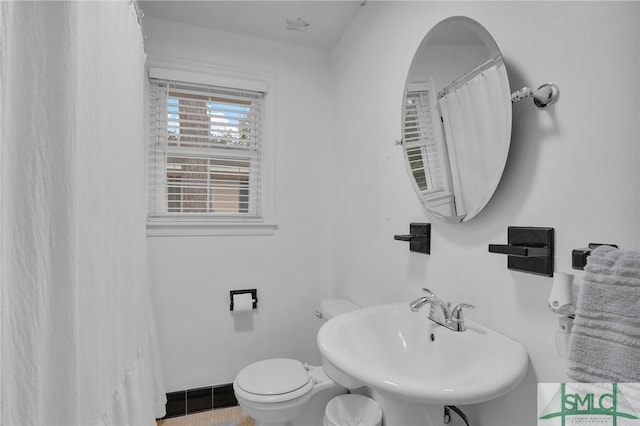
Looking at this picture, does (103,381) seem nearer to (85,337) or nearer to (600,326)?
(85,337)

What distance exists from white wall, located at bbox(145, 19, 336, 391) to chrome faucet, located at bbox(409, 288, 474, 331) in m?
1.26

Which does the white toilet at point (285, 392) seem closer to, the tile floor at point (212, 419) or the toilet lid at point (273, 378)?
the toilet lid at point (273, 378)

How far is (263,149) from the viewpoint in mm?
2178

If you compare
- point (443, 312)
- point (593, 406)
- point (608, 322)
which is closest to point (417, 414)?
point (443, 312)

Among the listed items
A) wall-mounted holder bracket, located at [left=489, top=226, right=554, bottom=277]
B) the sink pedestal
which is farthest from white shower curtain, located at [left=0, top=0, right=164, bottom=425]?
wall-mounted holder bracket, located at [left=489, top=226, right=554, bottom=277]

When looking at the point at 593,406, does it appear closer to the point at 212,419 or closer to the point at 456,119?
the point at 456,119

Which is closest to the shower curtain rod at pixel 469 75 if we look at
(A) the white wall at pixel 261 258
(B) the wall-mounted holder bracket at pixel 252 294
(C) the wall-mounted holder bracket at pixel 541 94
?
(C) the wall-mounted holder bracket at pixel 541 94

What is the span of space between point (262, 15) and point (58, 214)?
173cm

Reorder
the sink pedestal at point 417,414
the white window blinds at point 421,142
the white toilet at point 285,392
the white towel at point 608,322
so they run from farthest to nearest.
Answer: the white toilet at point 285,392 < the white window blinds at point 421,142 < the sink pedestal at point 417,414 < the white towel at point 608,322

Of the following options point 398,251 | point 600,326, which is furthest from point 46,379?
point 398,251

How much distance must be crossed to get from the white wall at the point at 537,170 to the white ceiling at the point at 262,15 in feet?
1.56

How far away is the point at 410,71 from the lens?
1.31 metres

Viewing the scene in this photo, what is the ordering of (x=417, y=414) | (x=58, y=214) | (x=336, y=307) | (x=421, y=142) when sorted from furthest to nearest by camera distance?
1. (x=336, y=307)
2. (x=421, y=142)
3. (x=417, y=414)
4. (x=58, y=214)

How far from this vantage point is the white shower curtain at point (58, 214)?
0.59 meters
